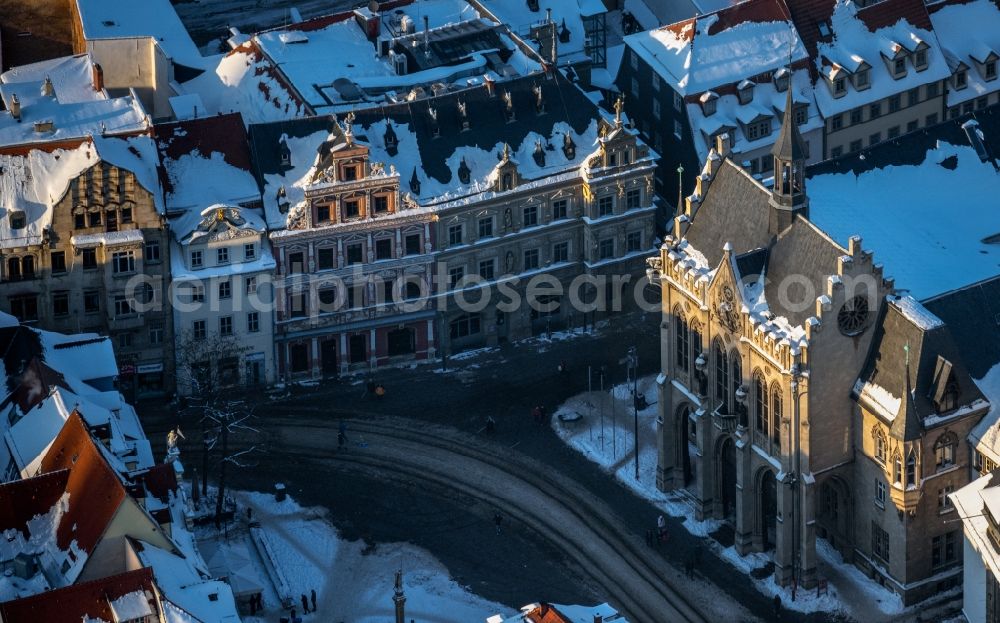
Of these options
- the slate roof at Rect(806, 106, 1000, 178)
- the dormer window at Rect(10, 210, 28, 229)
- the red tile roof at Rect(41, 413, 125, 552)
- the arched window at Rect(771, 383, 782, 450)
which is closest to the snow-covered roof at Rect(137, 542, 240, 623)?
the red tile roof at Rect(41, 413, 125, 552)

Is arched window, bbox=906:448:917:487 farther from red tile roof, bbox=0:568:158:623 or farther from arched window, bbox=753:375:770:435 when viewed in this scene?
red tile roof, bbox=0:568:158:623

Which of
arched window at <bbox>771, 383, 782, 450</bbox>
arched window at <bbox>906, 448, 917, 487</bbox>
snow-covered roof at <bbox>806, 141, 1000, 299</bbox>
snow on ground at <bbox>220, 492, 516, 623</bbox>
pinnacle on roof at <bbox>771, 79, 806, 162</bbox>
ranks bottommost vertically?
snow on ground at <bbox>220, 492, 516, 623</bbox>

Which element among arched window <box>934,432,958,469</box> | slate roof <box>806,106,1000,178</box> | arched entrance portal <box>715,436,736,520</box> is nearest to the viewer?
arched window <box>934,432,958,469</box>

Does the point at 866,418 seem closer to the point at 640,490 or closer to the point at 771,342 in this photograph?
the point at 771,342

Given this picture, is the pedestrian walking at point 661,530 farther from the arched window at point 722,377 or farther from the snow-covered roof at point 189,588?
the snow-covered roof at point 189,588

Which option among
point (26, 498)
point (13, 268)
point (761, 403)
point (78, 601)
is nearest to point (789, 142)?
point (761, 403)

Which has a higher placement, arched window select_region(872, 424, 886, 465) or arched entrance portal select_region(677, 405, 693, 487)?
arched window select_region(872, 424, 886, 465)

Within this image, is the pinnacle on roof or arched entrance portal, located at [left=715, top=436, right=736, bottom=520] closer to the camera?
the pinnacle on roof
